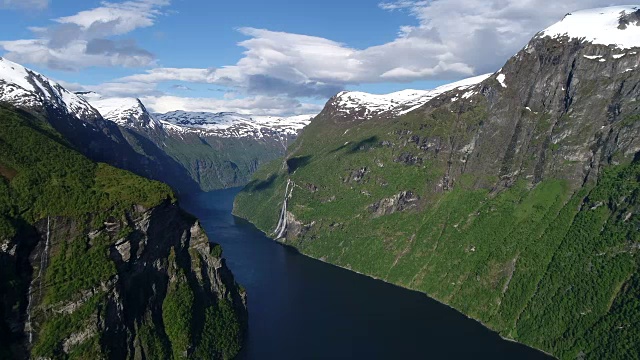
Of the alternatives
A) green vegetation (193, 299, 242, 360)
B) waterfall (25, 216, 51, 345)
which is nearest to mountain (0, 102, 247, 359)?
waterfall (25, 216, 51, 345)

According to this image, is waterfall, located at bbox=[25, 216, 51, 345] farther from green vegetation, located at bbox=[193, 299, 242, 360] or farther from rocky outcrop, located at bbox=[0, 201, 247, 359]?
green vegetation, located at bbox=[193, 299, 242, 360]

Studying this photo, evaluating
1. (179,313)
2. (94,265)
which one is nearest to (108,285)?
(94,265)

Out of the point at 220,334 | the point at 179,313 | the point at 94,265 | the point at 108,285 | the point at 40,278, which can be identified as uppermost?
the point at 94,265

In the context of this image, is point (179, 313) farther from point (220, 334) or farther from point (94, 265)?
point (94, 265)

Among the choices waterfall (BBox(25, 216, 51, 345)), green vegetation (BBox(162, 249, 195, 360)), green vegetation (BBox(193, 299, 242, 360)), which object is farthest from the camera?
green vegetation (BBox(193, 299, 242, 360))

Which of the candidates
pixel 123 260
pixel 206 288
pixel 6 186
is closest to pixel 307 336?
pixel 206 288

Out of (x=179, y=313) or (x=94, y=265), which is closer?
(x=94, y=265)

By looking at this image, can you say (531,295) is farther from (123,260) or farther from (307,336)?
(123,260)

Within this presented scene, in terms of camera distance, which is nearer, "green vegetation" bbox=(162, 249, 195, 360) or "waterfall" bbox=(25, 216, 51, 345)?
"waterfall" bbox=(25, 216, 51, 345)

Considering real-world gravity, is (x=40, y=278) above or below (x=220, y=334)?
above
